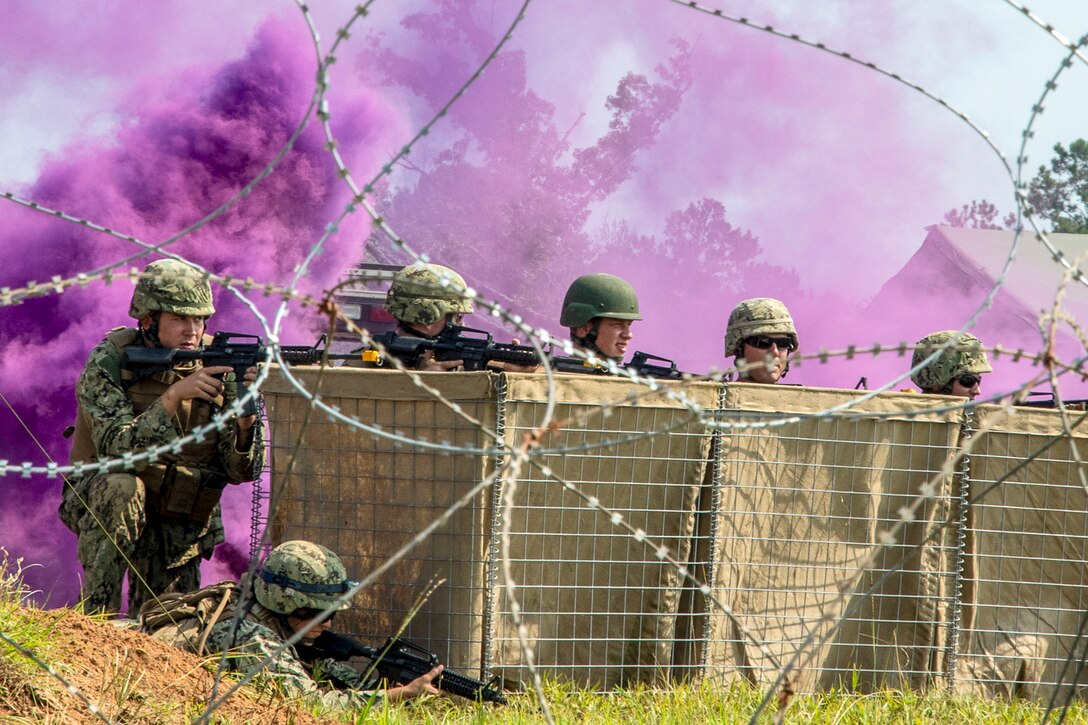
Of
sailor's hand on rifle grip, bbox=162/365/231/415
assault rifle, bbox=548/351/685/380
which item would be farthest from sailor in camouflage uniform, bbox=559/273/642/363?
sailor's hand on rifle grip, bbox=162/365/231/415

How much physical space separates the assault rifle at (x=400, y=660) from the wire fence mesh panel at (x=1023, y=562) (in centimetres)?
225

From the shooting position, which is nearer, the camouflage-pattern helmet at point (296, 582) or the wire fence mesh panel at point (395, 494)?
the camouflage-pattern helmet at point (296, 582)

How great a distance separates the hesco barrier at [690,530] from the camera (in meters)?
5.70

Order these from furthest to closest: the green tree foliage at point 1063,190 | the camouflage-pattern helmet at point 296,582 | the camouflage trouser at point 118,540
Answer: the green tree foliage at point 1063,190
the camouflage trouser at point 118,540
the camouflage-pattern helmet at point 296,582

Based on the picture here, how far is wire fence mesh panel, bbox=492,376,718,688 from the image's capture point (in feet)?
18.9

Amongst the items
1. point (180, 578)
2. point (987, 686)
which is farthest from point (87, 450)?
point (987, 686)

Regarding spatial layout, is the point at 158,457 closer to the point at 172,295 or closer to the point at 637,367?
the point at 172,295

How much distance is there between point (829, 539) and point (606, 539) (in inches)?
39.0

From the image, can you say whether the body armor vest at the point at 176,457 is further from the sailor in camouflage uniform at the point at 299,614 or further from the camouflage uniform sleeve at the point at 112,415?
the sailor in camouflage uniform at the point at 299,614

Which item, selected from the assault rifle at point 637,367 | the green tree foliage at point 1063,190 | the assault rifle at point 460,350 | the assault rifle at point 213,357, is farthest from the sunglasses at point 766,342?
the green tree foliage at point 1063,190

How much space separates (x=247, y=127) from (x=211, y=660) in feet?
17.5

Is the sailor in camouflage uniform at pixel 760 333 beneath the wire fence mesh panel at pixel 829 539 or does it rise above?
above

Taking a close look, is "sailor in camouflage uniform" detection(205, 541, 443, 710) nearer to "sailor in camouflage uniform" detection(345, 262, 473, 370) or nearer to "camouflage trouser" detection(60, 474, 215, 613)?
"camouflage trouser" detection(60, 474, 215, 613)

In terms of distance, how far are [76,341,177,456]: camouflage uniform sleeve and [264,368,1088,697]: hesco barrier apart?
87 centimetres
